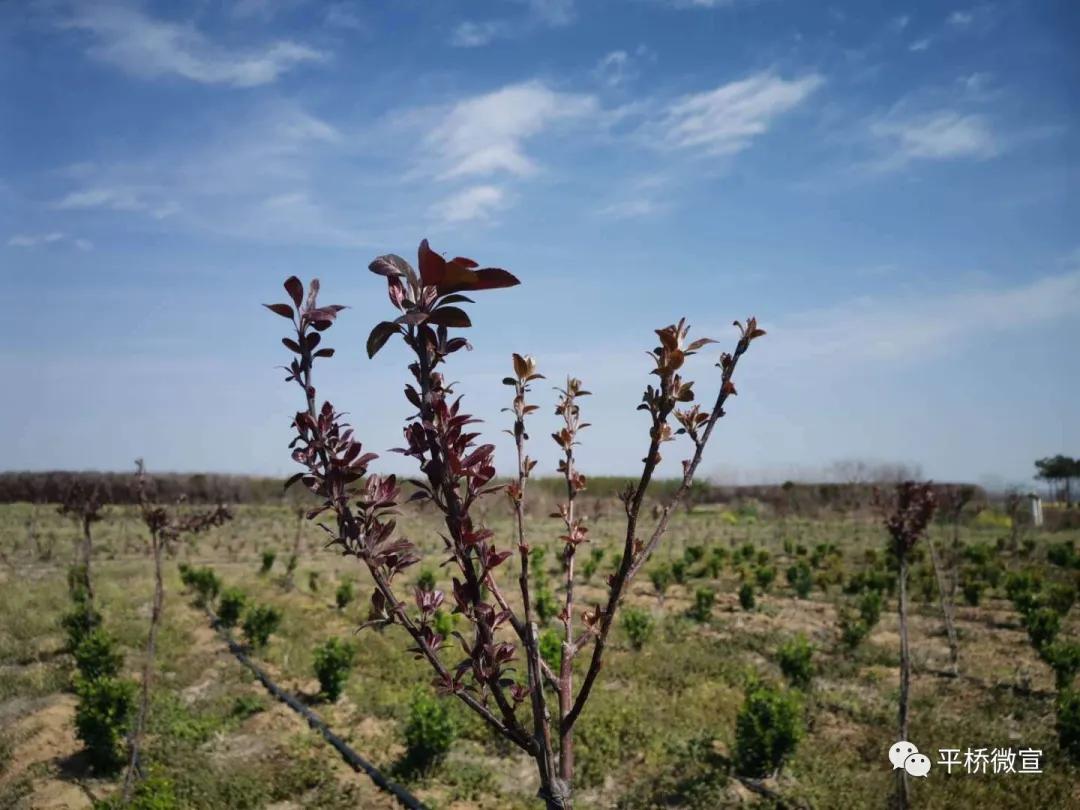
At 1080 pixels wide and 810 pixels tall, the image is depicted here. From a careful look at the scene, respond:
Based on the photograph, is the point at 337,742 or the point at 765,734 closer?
the point at 765,734

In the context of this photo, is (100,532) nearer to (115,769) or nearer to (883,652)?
(115,769)

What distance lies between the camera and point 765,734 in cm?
607

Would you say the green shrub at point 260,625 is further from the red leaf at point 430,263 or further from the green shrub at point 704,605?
the red leaf at point 430,263

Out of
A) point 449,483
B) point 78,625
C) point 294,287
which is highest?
point 294,287

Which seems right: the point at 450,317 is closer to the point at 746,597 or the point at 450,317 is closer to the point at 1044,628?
the point at 1044,628

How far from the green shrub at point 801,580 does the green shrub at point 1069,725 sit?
7.11 m

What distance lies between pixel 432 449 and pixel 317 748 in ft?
21.3

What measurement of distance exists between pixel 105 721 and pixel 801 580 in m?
11.3

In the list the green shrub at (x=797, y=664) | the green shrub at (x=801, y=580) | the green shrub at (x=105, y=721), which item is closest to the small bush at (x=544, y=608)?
the green shrub at (x=797, y=664)

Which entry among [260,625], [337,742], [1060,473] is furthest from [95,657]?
[1060,473]

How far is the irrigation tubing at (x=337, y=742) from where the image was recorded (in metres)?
5.58

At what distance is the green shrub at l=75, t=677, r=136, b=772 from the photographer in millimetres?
6148

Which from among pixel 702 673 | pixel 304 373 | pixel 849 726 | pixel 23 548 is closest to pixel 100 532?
pixel 23 548

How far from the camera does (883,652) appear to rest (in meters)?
9.86
